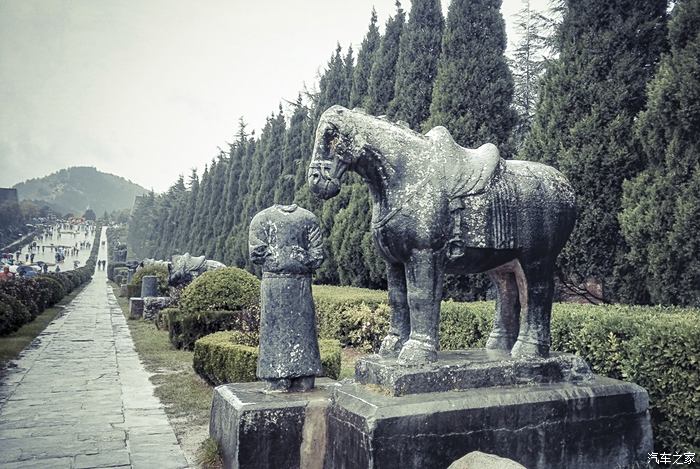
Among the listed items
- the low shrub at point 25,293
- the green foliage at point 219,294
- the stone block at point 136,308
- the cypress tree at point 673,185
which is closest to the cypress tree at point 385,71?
the green foliage at point 219,294

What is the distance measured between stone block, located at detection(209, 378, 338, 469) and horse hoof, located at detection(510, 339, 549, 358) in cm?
164

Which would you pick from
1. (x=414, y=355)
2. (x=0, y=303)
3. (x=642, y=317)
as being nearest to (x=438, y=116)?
(x=642, y=317)

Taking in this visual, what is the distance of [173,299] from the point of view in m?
17.7

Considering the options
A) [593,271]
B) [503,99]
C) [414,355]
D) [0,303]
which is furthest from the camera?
[0,303]

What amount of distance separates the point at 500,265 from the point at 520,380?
90 centimetres

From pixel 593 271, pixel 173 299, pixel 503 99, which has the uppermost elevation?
pixel 503 99

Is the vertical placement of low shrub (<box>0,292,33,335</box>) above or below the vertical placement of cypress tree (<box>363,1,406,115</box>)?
below

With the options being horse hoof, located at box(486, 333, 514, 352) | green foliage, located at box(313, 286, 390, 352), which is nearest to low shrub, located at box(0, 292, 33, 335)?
green foliage, located at box(313, 286, 390, 352)

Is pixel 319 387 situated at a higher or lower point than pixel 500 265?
lower

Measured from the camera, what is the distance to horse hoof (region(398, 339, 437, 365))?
380 centimetres

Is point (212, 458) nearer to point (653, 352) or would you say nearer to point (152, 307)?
point (653, 352)

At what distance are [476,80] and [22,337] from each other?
1354cm

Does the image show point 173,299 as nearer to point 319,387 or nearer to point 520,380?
point 319,387

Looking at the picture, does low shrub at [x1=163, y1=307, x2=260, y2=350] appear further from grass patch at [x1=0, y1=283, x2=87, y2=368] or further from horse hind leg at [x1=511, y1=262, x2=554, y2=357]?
horse hind leg at [x1=511, y1=262, x2=554, y2=357]
